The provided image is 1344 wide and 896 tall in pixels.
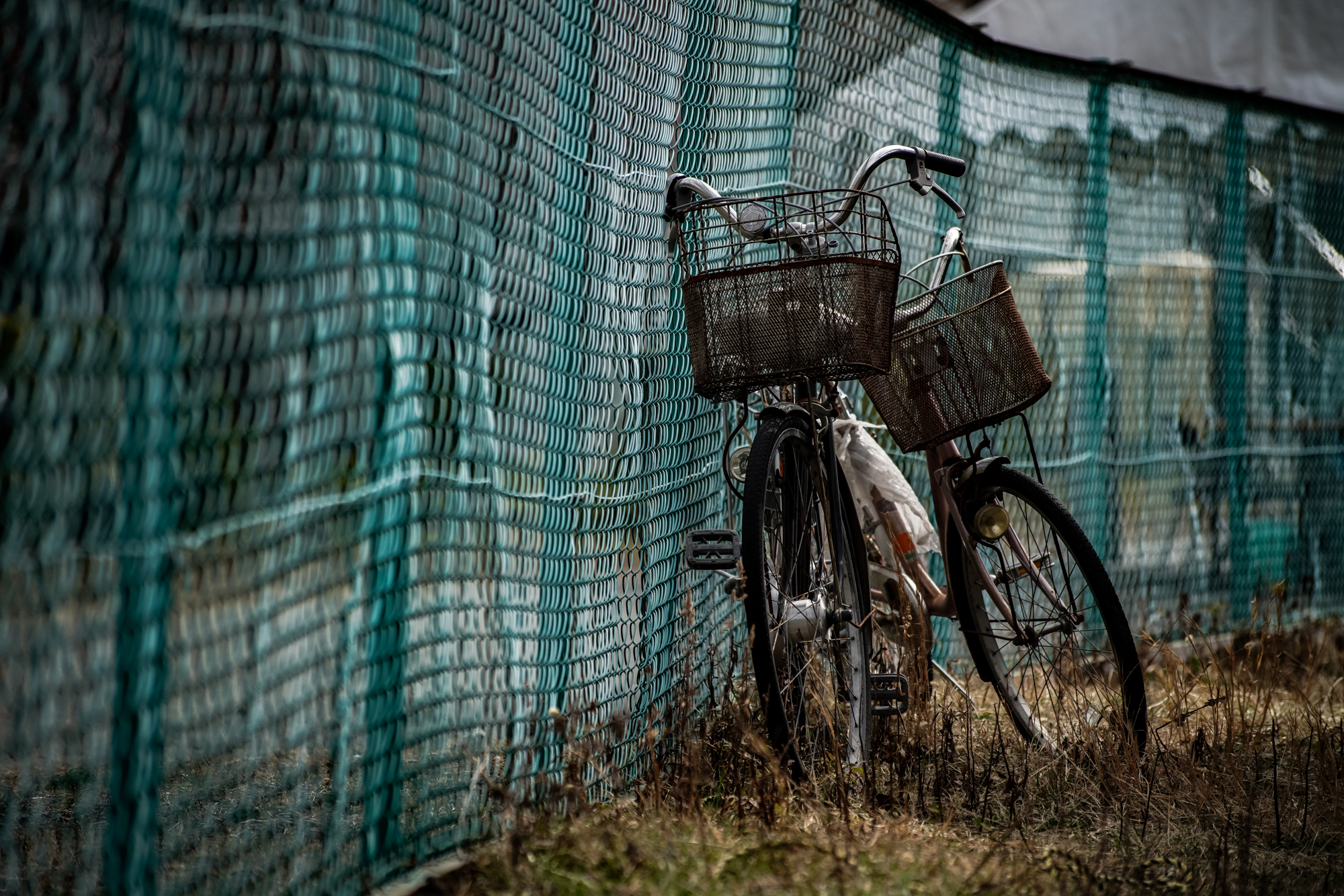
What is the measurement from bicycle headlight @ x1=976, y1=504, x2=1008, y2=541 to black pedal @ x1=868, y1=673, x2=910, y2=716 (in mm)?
499

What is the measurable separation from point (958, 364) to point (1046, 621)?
746 millimetres

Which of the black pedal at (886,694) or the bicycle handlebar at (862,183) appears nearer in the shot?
the bicycle handlebar at (862,183)

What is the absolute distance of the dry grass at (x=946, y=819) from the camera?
7.97ft

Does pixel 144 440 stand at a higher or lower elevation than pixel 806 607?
higher

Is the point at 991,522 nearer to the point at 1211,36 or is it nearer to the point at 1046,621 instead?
the point at 1046,621

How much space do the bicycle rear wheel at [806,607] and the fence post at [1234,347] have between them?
12.7 feet

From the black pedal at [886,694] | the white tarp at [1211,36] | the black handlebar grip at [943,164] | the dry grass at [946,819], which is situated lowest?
the dry grass at [946,819]

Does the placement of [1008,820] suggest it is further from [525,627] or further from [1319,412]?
[1319,412]

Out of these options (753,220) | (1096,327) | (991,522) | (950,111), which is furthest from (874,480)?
(1096,327)

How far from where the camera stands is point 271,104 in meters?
1.91

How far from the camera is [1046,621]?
368 cm

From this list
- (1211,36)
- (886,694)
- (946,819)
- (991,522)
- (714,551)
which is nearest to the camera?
(946,819)

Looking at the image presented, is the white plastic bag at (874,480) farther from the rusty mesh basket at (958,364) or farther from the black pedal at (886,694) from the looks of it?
the black pedal at (886,694)

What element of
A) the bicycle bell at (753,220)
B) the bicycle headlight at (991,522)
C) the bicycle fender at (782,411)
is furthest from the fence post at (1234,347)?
the bicycle bell at (753,220)
